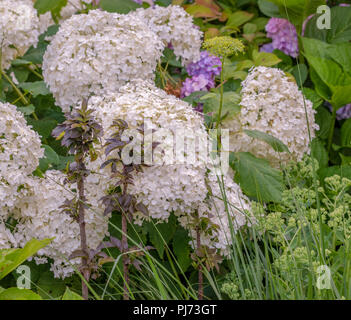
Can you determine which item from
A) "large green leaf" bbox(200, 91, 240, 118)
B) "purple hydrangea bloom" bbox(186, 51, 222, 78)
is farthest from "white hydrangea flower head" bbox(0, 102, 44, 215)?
"purple hydrangea bloom" bbox(186, 51, 222, 78)

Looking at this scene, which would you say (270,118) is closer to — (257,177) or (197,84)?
(257,177)

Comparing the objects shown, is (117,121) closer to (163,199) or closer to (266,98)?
(163,199)

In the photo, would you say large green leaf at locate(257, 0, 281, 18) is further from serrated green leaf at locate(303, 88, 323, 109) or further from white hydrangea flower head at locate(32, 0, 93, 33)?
white hydrangea flower head at locate(32, 0, 93, 33)

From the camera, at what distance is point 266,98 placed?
6.94ft

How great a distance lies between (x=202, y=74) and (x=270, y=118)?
417 mm

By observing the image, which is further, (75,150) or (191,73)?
(191,73)

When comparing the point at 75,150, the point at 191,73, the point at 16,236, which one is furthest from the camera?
the point at 191,73

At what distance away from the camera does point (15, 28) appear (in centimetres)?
231

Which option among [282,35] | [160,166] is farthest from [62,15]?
[160,166]

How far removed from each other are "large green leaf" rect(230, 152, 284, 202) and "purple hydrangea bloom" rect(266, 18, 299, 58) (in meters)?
0.99

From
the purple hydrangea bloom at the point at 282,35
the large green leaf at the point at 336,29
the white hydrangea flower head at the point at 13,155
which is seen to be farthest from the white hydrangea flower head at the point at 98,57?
the large green leaf at the point at 336,29
